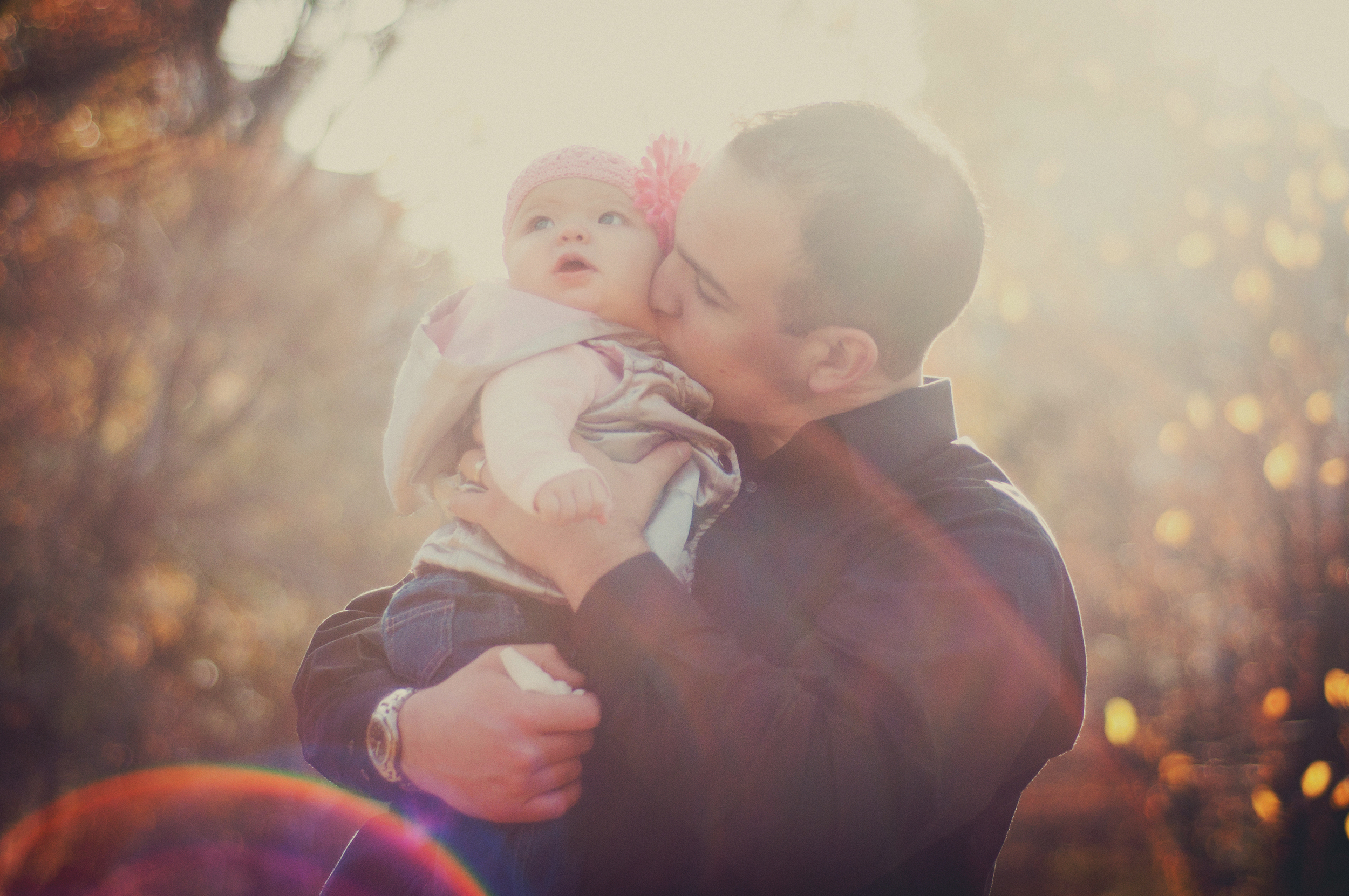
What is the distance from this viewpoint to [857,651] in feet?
3.81

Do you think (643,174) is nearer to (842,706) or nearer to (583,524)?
(583,524)

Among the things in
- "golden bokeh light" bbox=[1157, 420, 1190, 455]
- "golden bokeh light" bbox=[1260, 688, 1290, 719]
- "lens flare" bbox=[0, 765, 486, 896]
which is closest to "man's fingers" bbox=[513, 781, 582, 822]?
"lens flare" bbox=[0, 765, 486, 896]

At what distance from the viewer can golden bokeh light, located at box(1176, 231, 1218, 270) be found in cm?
Answer: 372

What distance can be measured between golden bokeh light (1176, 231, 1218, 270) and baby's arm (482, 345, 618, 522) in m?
3.32

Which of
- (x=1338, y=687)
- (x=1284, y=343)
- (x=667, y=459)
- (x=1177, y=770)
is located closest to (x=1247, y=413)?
(x=1284, y=343)

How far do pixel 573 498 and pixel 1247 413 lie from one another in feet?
11.8

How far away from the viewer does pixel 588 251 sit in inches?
65.5

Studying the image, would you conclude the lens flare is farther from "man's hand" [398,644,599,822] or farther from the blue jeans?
"man's hand" [398,644,599,822]

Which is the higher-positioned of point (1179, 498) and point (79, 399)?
point (79, 399)

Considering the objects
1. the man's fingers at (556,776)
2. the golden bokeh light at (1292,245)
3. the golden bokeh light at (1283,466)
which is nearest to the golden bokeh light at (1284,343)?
the golden bokeh light at (1292,245)

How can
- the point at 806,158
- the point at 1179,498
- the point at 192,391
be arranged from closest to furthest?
1. the point at 806,158
2. the point at 1179,498
3. the point at 192,391

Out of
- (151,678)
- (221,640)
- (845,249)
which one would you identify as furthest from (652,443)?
(221,640)

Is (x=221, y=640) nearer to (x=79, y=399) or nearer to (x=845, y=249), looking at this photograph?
(x=79, y=399)

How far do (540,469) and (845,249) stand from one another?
0.71 m
